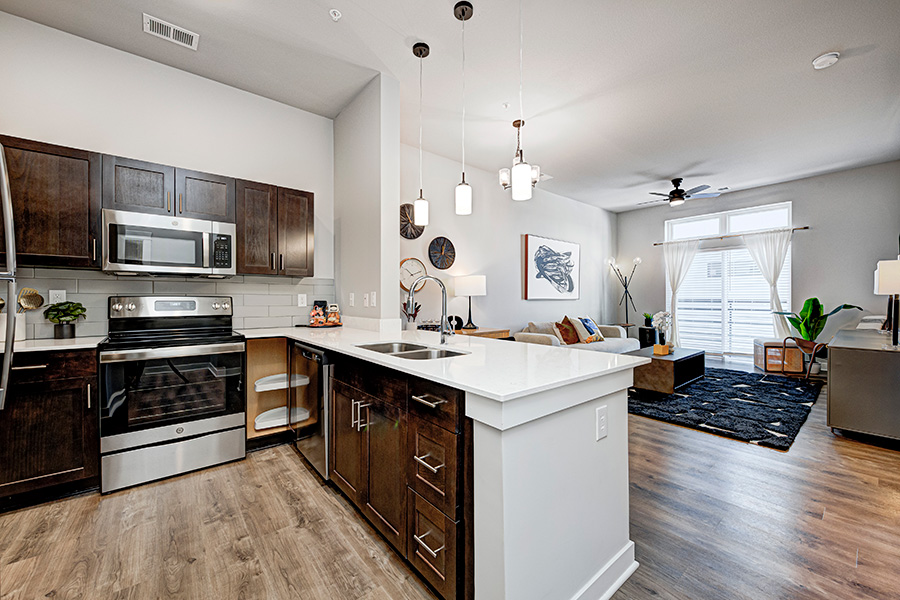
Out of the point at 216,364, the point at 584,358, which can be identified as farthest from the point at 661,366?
the point at 216,364

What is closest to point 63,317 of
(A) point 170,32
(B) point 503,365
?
(A) point 170,32

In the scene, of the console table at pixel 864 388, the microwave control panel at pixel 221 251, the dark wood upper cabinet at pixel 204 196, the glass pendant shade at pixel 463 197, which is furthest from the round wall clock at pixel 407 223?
the console table at pixel 864 388

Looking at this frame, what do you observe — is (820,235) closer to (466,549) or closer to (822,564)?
(822,564)

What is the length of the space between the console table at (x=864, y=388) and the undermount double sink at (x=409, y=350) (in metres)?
3.31

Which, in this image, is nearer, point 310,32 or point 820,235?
point 310,32

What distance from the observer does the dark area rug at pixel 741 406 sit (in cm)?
317

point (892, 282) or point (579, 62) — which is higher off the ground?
point (579, 62)

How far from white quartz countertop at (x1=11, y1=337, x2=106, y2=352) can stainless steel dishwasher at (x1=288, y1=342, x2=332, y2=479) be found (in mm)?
1119

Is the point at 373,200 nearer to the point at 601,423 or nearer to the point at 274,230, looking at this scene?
the point at 274,230

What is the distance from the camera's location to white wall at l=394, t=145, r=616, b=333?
15.0ft

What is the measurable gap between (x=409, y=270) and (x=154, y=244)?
235cm

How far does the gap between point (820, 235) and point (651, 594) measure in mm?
6468

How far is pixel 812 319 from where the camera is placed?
5.24 metres

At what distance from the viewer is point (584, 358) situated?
5.67ft
